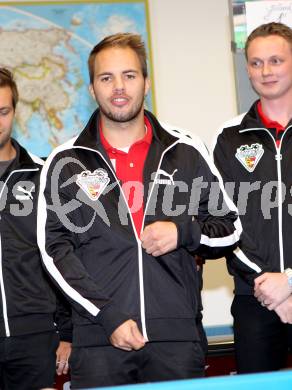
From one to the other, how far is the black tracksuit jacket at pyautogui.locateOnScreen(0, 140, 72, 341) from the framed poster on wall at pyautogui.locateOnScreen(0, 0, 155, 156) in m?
1.12

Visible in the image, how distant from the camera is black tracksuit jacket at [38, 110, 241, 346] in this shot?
2393mm

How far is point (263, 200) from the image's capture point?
9.18ft

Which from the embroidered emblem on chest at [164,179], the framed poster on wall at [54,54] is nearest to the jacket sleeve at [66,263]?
the embroidered emblem on chest at [164,179]

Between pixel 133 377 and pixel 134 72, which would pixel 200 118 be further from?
pixel 133 377

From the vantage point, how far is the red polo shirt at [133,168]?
8.27ft

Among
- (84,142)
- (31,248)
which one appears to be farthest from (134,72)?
(31,248)

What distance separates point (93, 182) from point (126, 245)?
269mm

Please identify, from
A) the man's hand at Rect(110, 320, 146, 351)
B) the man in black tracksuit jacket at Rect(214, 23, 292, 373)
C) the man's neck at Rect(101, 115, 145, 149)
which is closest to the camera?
the man's hand at Rect(110, 320, 146, 351)

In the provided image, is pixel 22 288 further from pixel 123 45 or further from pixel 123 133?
pixel 123 45

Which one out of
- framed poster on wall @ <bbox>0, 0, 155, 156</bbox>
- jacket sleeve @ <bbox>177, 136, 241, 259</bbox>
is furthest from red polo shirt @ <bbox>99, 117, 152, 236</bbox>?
framed poster on wall @ <bbox>0, 0, 155, 156</bbox>

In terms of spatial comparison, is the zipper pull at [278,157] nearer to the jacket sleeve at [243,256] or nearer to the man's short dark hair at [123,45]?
the jacket sleeve at [243,256]

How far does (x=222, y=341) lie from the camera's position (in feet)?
12.6

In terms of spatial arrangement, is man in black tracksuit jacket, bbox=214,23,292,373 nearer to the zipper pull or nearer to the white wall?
the zipper pull

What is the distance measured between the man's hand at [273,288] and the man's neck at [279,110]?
2.19 feet
